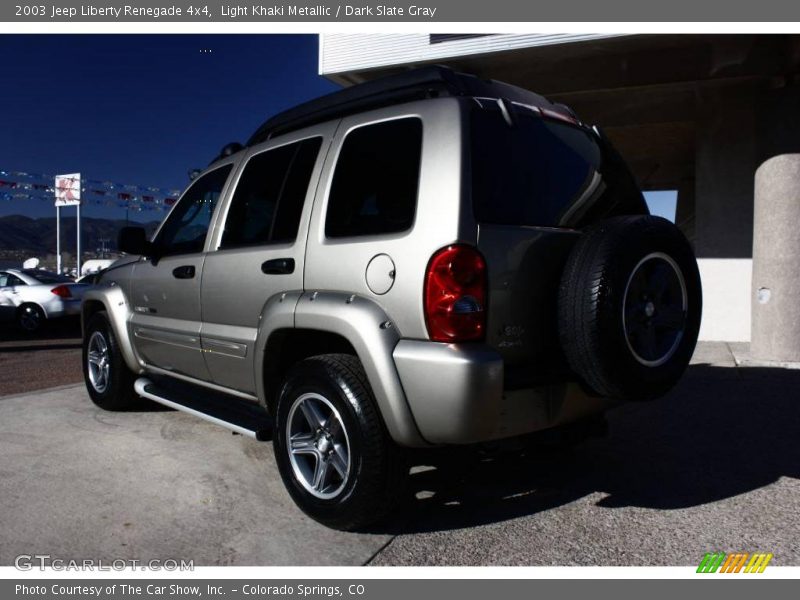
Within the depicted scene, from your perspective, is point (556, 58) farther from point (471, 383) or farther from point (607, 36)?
point (471, 383)

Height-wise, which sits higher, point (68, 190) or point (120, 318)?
point (68, 190)

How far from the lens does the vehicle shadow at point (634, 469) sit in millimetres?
3279

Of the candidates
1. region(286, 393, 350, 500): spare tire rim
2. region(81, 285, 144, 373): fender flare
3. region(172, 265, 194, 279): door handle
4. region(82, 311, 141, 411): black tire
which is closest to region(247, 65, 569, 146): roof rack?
region(172, 265, 194, 279): door handle

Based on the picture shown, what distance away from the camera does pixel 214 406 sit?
12.5ft

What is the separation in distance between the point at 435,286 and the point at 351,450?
83 cm

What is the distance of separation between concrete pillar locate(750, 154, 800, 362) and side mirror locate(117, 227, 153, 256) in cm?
724

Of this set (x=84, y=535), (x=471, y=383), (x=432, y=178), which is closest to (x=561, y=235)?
(x=432, y=178)

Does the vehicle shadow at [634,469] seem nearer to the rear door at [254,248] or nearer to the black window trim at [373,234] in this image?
the black window trim at [373,234]

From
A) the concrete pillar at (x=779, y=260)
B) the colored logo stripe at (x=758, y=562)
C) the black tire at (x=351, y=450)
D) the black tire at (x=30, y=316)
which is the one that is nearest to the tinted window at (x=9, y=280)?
the black tire at (x=30, y=316)

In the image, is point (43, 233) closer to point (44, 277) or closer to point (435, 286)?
point (44, 277)

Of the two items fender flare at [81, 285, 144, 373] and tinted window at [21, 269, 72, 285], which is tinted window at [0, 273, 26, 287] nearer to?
tinted window at [21, 269, 72, 285]

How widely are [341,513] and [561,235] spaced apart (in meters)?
1.60

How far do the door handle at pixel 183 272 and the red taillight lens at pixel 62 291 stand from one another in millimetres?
10036

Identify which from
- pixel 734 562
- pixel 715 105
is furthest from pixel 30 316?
pixel 734 562
